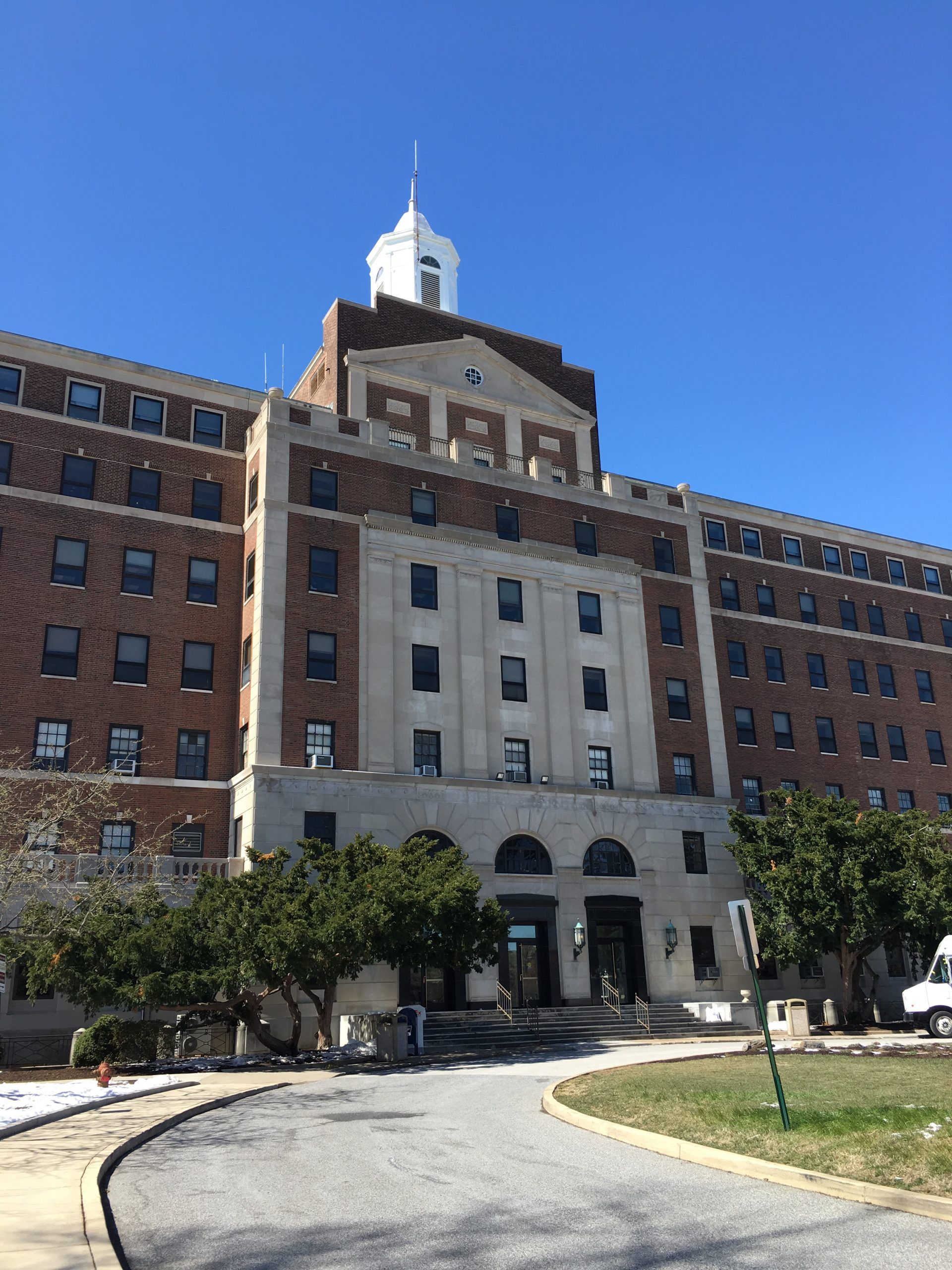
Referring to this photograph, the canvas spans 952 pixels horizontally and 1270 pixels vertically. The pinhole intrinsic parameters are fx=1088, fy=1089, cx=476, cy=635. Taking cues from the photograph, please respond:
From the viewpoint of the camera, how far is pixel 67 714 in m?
37.7

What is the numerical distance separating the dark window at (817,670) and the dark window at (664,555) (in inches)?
375

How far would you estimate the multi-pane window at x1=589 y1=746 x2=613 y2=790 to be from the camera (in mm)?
44781

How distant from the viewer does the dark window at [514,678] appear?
4412cm

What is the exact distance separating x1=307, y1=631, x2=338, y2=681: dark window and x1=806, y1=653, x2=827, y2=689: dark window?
25.7m

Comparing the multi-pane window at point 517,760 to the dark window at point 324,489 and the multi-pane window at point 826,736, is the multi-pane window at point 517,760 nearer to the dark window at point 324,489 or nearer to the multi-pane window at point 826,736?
the dark window at point 324,489

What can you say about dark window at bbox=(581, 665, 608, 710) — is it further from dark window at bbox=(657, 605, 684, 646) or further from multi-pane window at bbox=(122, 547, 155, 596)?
multi-pane window at bbox=(122, 547, 155, 596)

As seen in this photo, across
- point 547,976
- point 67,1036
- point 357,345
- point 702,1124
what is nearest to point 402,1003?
point 547,976

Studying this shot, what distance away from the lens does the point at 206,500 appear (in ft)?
142

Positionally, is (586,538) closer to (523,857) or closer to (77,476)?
(523,857)

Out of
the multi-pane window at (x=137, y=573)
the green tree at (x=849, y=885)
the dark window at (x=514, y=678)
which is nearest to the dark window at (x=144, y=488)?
the multi-pane window at (x=137, y=573)

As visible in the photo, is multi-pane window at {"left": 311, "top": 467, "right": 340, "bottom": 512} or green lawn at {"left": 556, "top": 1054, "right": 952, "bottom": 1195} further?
multi-pane window at {"left": 311, "top": 467, "right": 340, "bottom": 512}

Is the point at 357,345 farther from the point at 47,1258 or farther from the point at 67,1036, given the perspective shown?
the point at 47,1258

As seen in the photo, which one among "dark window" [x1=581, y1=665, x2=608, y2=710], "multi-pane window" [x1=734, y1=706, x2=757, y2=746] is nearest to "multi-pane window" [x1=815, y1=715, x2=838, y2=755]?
"multi-pane window" [x1=734, y1=706, x2=757, y2=746]

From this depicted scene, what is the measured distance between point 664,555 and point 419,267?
24.6 meters
